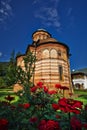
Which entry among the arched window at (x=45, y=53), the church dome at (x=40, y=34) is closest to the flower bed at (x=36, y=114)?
the arched window at (x=45, y=53)

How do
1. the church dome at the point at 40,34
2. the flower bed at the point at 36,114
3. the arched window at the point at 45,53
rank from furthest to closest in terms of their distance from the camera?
the church dome at the point at 40,34
the arched window at the point at 45,53
the flower bed at the point at 36,114

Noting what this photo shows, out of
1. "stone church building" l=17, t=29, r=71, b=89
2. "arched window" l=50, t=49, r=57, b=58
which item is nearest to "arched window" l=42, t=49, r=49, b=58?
"stone church building" l=17, t=29, r=71, b=89

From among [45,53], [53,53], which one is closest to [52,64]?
[53,53]

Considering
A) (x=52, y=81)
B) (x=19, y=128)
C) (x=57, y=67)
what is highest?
(x=57, y=67)

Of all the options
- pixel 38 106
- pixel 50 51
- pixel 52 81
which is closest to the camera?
pixel 38 106

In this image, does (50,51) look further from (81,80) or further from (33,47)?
(81,80)

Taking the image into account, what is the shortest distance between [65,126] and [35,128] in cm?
71

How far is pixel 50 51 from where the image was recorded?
28.3 m

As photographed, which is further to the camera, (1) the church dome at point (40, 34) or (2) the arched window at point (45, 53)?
(1) the church dome at point (40, 34)

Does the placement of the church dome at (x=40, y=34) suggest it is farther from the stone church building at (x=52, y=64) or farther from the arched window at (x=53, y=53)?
the arched window at (x=53, y=53)

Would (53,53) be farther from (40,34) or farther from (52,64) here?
(40,34)

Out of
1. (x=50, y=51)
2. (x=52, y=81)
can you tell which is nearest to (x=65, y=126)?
(x=52, y=81)

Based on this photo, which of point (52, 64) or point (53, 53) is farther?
point (53, 53)

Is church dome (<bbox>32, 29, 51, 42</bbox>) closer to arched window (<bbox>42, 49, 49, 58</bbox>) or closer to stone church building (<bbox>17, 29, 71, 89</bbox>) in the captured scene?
stone church building (<bbox>17, 29, 71, 89</bbox>)
